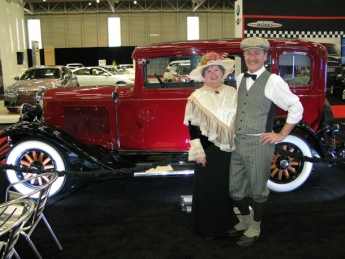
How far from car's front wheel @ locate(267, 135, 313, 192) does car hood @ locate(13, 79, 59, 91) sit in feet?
25.4

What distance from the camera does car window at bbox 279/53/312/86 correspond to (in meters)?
4.10

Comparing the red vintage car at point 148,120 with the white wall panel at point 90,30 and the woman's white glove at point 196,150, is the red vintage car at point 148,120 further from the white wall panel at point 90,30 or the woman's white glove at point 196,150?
the white wall panel at point 90,30

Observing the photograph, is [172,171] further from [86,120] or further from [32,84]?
[32,84]

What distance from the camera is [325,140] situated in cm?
428

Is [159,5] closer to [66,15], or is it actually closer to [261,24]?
[66,15]

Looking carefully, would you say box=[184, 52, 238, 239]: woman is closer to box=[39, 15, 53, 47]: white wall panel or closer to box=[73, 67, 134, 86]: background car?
box=[73, 67, 134, 86]: background car

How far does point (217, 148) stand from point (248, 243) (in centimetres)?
85

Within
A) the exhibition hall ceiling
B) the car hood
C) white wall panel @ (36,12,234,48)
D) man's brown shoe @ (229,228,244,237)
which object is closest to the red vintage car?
man's brown shoe @ (229,228,244,237)

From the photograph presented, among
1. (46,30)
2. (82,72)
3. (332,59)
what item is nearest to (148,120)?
(332,59)

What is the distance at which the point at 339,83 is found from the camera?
489 inches

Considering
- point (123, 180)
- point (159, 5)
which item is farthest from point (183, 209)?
point (159, 5)

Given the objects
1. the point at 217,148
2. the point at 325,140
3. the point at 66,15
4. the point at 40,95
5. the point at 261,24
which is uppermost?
the point at 66,15

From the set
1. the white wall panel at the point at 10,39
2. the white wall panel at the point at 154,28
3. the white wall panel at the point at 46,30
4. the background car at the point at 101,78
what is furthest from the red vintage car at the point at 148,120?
the white wall panel at the point at 46,30

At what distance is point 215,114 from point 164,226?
126 cm
